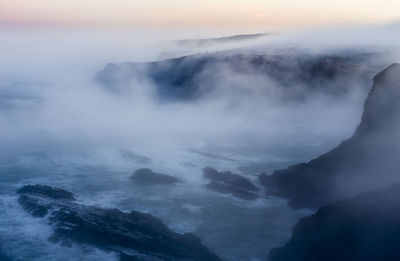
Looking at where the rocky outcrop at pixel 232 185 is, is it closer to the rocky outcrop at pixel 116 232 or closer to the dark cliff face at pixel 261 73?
the rocky outcrop at pixel 116 232

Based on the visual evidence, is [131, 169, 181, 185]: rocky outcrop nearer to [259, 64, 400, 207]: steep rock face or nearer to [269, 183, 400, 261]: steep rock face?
[259, 64, 400, 207]: steep rock face

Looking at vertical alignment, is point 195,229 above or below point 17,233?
above

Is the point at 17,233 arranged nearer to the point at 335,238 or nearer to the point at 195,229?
the point at 195,229

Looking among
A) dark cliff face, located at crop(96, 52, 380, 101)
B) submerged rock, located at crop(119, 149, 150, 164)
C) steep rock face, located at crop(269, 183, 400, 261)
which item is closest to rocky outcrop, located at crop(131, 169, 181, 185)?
submerged rock, located at crop(119, 149, 150, 164)

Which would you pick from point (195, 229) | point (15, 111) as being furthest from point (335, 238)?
point (15, 111)

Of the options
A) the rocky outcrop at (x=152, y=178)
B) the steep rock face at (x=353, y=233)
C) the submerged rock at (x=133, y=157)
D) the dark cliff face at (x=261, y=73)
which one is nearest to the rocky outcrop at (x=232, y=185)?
the rocky outcrop at (x=152, y=178)

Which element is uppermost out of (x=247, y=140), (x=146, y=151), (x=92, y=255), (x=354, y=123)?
(x=354, y=123)

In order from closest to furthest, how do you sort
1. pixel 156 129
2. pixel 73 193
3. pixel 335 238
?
pixel 335 238 < pixel 73 193 < pixel 156 129
